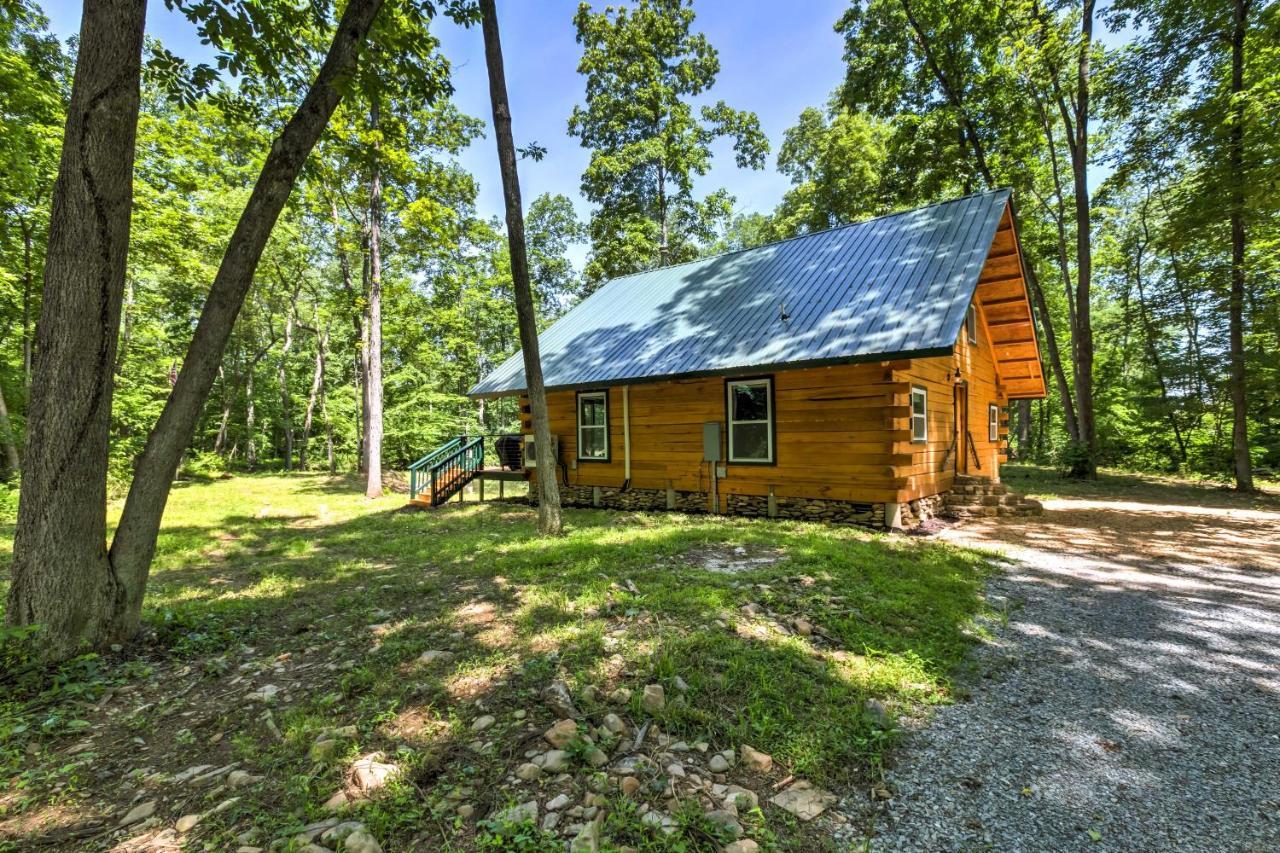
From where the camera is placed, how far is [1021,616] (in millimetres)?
4590

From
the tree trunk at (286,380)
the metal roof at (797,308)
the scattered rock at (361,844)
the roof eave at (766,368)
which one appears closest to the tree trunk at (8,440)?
the tree trunk at (286,380)

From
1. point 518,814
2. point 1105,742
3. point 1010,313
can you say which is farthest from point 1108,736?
point 1010,313

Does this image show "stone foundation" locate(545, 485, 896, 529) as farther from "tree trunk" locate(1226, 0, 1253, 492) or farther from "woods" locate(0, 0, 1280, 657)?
"tree trunk" locate(1226, 0, 1253, 492)

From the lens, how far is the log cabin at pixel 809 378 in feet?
26.9

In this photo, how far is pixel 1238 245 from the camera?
40.5 ft

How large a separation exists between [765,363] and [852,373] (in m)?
1.40

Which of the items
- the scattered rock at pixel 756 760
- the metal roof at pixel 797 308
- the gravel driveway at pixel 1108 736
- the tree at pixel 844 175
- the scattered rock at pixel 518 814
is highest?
the tree at pixel 844 175

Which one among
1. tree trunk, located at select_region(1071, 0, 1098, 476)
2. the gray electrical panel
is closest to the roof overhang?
tree trunk, located at select_region(1071, 0, 1098, 476)

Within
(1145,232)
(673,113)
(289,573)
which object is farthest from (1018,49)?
(289,573)

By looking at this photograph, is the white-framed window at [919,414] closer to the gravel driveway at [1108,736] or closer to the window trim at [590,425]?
the gravel driveway at [1108,736]

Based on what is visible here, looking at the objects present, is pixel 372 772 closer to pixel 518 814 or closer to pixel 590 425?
pixel 518 814

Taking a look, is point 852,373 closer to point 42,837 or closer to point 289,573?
point 289,573

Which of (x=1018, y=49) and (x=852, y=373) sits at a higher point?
(x=1018, y=49)

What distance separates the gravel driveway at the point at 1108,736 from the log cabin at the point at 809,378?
3.65 meters
